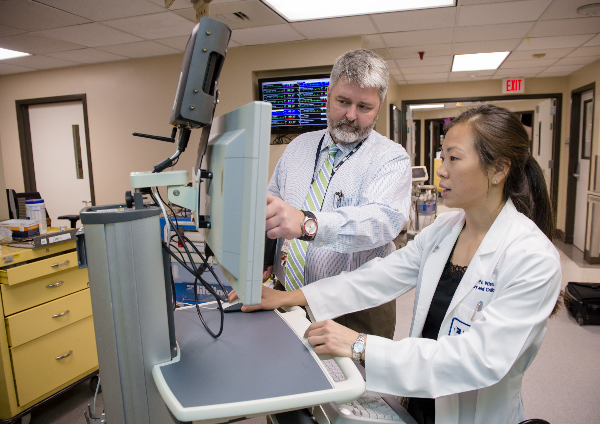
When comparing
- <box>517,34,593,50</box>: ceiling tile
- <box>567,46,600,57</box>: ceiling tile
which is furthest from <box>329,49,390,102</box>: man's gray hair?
<box>567,46,600,57</box>: ceiling tile

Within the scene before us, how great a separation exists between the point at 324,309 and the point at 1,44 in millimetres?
4514

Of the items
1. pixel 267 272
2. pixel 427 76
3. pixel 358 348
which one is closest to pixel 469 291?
pixel 358 348

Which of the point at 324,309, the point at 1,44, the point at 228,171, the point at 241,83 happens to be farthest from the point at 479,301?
the point at 1,44

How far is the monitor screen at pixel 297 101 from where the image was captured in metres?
4.26

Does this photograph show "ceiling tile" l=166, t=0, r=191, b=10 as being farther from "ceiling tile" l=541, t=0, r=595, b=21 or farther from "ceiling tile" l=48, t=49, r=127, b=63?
"ceiling tile" l=541, t=0, r=595, b=21

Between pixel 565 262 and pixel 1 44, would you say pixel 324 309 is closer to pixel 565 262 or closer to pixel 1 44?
pixel 1 44

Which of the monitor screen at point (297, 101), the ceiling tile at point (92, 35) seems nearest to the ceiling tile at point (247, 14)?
the monitor screen at point (297, 101)

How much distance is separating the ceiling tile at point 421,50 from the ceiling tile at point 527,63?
1.29m

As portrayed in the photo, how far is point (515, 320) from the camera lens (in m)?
0.93

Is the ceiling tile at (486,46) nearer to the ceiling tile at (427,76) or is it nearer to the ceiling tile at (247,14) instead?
the ceiling tile at (427,76)

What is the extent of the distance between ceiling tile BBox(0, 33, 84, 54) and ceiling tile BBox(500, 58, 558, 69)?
5511 millimetres

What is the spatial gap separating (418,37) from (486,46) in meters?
1.03

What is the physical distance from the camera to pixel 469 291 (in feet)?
3.59

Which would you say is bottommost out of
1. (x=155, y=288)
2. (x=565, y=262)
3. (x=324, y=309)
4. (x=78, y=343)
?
(x=565, y=262)
